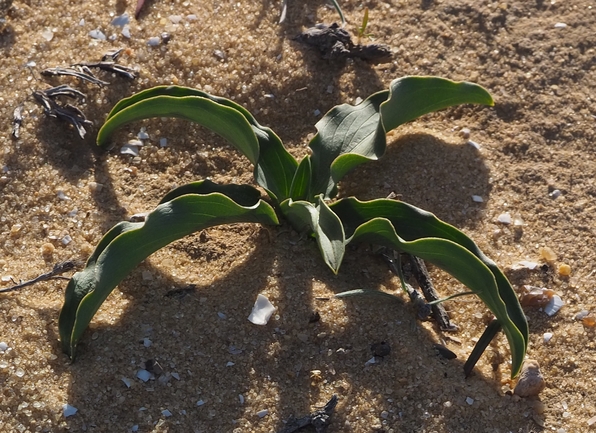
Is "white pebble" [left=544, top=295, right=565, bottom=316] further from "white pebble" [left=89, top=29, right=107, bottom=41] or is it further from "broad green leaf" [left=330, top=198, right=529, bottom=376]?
"white pebble" [left=89, top=29, right=107, bottom=41]

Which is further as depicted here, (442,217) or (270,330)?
(442,217)

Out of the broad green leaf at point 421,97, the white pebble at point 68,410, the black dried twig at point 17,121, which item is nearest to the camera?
the white pebble at point 68,410

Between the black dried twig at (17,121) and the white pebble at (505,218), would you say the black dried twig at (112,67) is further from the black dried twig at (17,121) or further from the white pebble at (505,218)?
the white pebble at (505,218)

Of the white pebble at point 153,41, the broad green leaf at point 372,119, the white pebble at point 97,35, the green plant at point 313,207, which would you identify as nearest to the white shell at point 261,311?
the green plant at point 313,207

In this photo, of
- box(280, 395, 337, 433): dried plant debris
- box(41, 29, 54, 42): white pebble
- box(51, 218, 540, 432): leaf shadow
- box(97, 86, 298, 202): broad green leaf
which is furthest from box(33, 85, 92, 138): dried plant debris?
box(280, 395, 337, 433): dried plant debris

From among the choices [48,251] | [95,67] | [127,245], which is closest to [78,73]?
[95,67]

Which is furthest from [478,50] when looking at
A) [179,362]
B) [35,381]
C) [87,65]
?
[35,381]

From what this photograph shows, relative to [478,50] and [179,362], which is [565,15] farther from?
[179,362]
